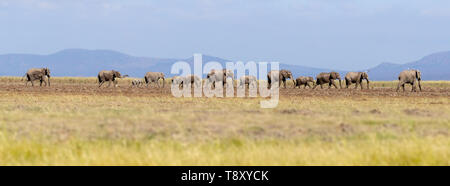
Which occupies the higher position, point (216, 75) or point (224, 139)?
point (216, 75)

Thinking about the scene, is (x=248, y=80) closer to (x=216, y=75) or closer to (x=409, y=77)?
(x=216, y=75)

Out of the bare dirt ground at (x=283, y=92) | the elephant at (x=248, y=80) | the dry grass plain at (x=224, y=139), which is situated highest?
the elephant at (x=248, y=80)

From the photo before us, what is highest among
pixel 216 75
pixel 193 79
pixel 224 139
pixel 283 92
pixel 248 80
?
pixel 216 75

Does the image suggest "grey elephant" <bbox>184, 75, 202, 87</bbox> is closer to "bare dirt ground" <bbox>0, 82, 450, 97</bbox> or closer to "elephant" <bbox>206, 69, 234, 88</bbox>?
"elephant" <bbox>206, 69, 234, 88</bbox>

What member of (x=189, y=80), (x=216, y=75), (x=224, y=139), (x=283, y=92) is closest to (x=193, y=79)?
(x=189, y=80)

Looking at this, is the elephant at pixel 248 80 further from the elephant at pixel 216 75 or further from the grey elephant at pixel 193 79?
the elephant at pixel 216 75

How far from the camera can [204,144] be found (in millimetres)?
11531

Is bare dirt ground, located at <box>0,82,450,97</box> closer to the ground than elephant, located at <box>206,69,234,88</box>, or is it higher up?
closer to the ground

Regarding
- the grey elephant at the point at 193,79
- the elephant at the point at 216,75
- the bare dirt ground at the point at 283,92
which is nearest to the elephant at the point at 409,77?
the bare dirt ground at the point at 283,92

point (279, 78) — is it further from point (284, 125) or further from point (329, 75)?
point (284, 125)

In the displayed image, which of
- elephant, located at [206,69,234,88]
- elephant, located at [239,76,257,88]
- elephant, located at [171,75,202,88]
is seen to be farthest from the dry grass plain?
elephant, located at [239,76,257,88]
